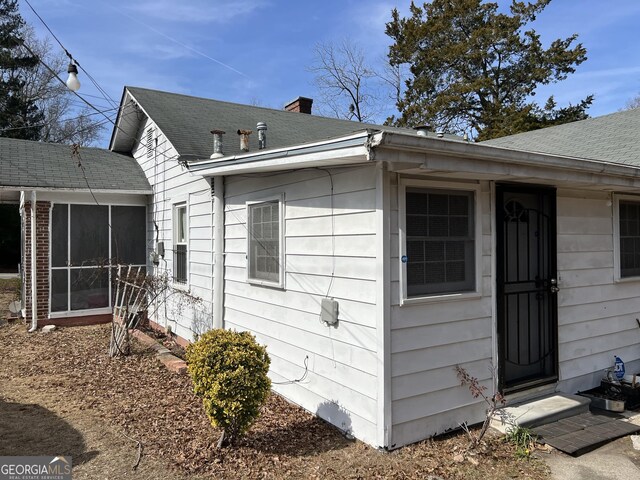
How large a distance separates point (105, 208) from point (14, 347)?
10.5ft

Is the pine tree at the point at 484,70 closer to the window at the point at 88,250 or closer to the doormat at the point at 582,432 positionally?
the window at the point at 88,250

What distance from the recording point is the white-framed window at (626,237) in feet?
19.2

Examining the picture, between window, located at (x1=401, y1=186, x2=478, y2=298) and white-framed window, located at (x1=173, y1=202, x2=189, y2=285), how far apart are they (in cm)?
517

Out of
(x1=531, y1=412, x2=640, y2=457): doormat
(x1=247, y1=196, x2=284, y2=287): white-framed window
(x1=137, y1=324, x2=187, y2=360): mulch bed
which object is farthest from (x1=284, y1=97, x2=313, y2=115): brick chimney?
(x1=531, y1=412, x2=640, y2=457): doormat

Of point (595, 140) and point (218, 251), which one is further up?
point (595, 140)

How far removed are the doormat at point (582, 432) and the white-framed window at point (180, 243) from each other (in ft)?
20.0

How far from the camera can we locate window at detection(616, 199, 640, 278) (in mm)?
5973

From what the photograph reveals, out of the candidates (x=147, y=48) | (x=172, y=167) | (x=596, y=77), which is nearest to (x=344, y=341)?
(x=172, y=167)

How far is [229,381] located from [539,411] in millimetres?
3045

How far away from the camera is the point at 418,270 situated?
13.6 feet

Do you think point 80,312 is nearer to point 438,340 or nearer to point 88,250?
point 88,250

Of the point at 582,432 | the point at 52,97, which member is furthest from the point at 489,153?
the point at 52,97

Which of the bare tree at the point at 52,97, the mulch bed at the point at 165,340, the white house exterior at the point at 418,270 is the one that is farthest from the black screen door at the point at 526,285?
the bare tree at the point at 52,97

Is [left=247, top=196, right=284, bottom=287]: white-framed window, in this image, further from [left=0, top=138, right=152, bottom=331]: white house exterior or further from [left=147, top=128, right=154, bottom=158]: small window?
[left=147, top=128, right=154, bottom=158]: small window
